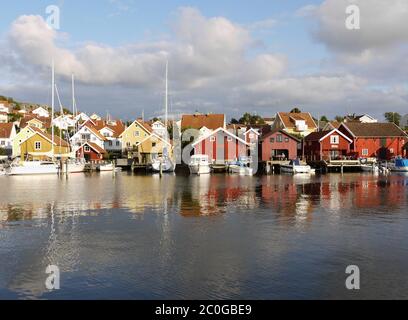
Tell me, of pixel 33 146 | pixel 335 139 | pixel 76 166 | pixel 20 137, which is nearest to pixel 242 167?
pixel 335 139

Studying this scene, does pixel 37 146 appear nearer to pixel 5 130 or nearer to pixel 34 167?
pixel 34 167

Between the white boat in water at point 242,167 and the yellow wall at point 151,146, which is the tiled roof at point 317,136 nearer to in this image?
the white boat in water at point 242,167

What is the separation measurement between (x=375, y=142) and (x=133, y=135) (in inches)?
1699

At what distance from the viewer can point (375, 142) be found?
79.3 m

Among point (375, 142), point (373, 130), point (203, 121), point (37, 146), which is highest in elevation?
point (203, 121)

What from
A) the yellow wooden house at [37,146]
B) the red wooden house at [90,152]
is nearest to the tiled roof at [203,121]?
the red wooden house at [90,152]


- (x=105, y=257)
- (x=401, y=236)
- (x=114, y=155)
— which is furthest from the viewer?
(x=114, y=155)

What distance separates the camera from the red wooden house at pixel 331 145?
77.9 m

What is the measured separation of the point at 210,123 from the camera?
96.6m

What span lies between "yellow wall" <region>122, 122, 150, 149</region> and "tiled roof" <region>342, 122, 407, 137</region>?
36629 millimetres

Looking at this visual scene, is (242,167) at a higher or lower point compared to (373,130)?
lower
